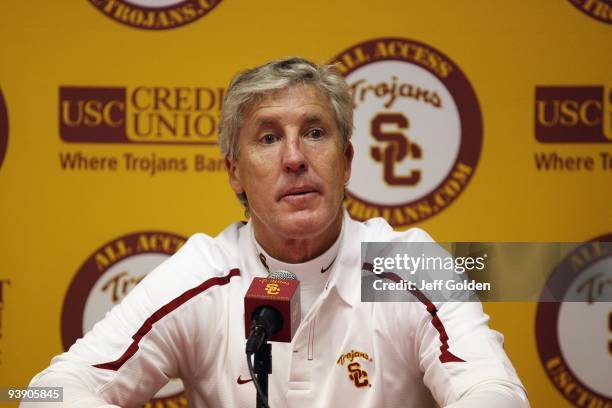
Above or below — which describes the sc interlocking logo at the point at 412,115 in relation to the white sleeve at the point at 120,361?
above

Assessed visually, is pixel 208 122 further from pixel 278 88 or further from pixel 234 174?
pixel 278 88

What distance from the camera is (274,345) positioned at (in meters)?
1.60

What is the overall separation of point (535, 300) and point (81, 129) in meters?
1.62

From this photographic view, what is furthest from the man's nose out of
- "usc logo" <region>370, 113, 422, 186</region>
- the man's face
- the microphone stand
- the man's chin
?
"usc logo" <region>370, 113, 422, 186</region>

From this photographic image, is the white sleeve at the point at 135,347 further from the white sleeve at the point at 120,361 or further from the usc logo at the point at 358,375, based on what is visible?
the usc logo at the point at 358,375

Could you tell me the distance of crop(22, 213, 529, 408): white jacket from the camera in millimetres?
1507

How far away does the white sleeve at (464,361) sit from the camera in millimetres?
1321

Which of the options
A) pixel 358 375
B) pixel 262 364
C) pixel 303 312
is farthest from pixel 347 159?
pixel 262 364

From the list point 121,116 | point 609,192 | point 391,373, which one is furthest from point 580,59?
point 121,116

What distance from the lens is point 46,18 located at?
2297mm

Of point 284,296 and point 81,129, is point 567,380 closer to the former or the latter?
point 284,296

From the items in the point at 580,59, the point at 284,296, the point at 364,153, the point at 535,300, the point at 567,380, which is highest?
the point at 580,59

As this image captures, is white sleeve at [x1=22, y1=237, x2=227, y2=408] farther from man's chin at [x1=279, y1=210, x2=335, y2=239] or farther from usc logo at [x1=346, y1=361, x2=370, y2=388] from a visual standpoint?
Result: usc logo at [x1=346, y1=361, x2=370, y2=388]

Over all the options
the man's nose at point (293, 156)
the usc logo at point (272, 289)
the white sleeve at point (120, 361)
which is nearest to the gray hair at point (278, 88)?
the man's nose at point (293, 156)
